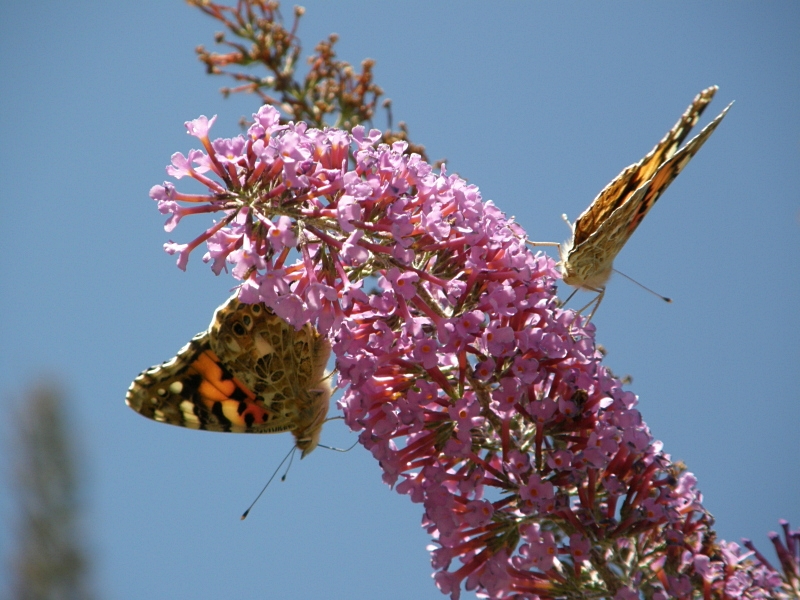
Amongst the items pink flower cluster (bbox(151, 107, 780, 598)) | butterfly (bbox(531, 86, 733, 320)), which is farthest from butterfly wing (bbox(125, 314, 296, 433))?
butterfly (bbox(531, 86, 733, 320))

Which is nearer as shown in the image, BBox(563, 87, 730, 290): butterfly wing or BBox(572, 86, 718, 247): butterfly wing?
BBox(563, 87, 730, 290): butterfly wing

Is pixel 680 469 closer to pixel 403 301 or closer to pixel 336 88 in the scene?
pixel 403 301

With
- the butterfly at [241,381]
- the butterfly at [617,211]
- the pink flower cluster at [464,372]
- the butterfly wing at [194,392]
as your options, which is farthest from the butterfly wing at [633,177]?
the butterfly wing at [194,392]

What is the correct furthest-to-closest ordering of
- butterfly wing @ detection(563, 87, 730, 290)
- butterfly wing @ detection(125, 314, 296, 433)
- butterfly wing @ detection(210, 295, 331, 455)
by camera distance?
1. butterfly wing @ detection(125, 314, 296, 433)
2. butterfly wing @ detection(210, 295, 331, 455)
3. butterfly wing @ detection(563, 87, 730, 290)

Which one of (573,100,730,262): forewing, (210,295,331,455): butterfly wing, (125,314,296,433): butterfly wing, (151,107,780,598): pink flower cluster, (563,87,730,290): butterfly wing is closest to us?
(151,107,780,598): pink flower cluster

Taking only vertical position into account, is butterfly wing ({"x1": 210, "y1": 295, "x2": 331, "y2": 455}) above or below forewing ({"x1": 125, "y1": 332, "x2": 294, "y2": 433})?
above

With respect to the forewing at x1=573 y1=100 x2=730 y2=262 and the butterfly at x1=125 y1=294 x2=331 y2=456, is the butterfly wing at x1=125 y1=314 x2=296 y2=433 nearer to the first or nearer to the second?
the butterfly at x1=125 y1=294 x2=331 y2=456

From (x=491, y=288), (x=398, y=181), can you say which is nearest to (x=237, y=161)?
(x=398, y=181)

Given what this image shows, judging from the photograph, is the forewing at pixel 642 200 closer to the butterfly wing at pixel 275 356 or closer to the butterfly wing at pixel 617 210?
the butterfly wing at pixel 617 210
